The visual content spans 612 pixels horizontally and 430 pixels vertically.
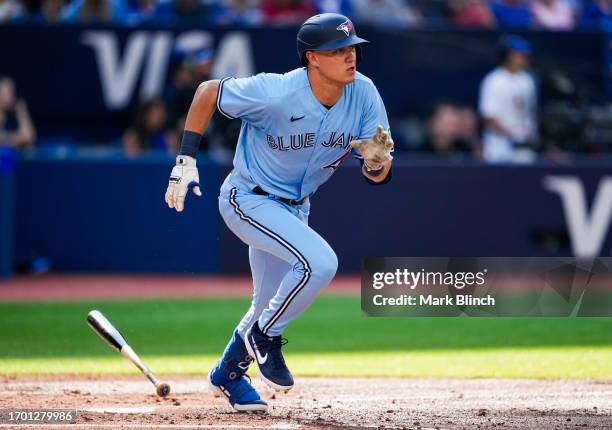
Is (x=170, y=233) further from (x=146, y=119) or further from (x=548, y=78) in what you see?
(x=548, y=78)

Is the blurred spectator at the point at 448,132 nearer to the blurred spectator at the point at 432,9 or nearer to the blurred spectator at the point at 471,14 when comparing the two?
the blurred spectator at the point at 471,14

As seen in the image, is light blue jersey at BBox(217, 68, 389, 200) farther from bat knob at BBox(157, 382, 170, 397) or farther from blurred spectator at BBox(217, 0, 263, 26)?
blurred spectator at BBox(217, 0, 263, 26)

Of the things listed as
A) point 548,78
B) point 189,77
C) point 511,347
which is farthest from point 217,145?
point 511,347

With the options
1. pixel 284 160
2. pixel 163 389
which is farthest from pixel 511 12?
pixel 163 389

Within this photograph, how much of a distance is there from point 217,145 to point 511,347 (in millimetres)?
5772

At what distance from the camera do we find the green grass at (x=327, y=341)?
8.49 m

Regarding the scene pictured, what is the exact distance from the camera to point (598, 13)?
16266 millimetres

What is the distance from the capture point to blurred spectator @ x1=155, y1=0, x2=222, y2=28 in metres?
14.9

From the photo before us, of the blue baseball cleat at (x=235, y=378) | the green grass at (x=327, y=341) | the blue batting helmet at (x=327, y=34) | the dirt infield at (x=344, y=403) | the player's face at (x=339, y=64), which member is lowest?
the green grass at (x=327, y=341)

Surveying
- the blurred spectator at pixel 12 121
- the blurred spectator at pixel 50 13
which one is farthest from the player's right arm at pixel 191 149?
the blurred spectator at pixel 50 13

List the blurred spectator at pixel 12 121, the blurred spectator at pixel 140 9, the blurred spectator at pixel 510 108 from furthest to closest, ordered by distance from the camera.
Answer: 1. the blurred spectator at pixel 140 9
2. the blurred spectator at pixel 510 108
3. the blurred spectator at pixel 12 121

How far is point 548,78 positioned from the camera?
48.8ft

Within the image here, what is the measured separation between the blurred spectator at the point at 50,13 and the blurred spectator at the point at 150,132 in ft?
6.25

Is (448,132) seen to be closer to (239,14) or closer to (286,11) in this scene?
(286,11)
